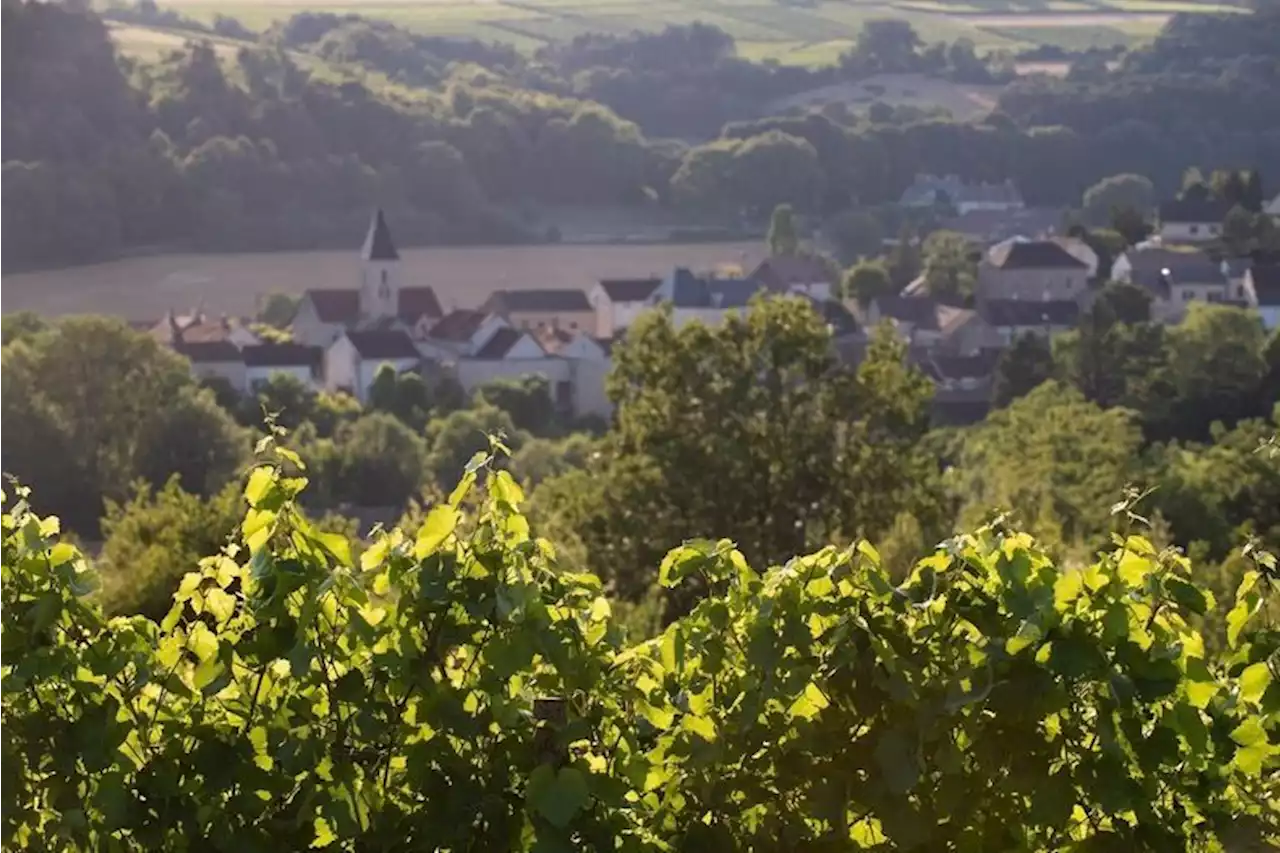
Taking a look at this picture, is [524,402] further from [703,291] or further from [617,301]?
[617,301]

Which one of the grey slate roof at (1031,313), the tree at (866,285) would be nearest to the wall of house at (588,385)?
the grey slate roof at (1031,313)

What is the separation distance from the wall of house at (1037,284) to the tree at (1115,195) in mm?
16789

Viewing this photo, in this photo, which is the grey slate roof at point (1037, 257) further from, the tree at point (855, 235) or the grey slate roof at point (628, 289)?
the tree at point (855, 235)

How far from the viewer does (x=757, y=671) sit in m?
2.49

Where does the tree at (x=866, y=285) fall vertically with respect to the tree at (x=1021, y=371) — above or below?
below

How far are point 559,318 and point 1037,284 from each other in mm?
12610

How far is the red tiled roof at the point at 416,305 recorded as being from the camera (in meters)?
48.5

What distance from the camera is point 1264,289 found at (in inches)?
1677

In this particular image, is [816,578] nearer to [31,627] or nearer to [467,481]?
[467,481]

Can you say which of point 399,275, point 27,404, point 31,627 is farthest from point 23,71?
point 31,627

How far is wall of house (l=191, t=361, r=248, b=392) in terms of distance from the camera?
1491 inches

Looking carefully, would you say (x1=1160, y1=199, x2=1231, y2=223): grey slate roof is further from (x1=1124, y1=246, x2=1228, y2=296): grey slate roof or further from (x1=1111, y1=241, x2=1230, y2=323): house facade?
(x1=1124, y1=246, x2=1228, y2=296): grey slate roof

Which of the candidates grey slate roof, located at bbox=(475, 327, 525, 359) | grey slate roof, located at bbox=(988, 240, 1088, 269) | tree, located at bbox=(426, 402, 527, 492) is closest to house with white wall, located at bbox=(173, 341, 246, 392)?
grey slate roof, located at bbox=(475, 327, 525, 359)

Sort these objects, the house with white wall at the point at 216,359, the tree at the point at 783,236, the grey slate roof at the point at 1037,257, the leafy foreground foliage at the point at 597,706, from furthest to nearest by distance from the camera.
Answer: the tree at the point at 783,236, the grey slate roof at the point at 1037,257, the house with white wall at the point at 216,359, the leafy foreground foliage at the point at 597,706
